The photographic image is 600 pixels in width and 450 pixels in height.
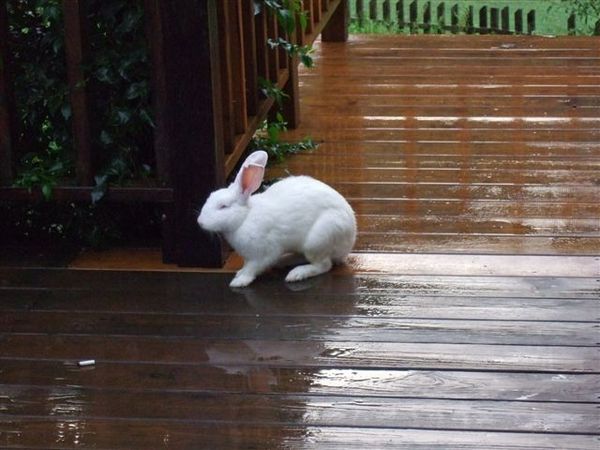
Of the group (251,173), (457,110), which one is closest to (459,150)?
(457,110)

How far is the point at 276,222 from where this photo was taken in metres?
3.96

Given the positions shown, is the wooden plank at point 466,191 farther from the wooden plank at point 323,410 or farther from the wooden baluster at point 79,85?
the wooden plank at point 323,410

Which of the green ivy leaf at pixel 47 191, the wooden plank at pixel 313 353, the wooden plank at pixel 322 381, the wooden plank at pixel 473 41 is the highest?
the wooden plank at pixel 473 41

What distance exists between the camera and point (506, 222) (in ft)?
14.7

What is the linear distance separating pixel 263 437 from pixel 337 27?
5.08 m

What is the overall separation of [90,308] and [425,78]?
3388mm

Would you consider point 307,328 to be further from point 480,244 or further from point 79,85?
point 79,85

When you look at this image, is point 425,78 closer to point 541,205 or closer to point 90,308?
point 541,205

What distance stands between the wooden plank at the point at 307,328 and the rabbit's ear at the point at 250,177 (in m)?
0.43

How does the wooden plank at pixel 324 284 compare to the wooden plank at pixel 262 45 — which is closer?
the wooden plank at pixel 324 284

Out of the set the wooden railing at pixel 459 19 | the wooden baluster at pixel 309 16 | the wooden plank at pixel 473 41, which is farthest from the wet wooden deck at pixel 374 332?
the wooden railing at pixel 459 19

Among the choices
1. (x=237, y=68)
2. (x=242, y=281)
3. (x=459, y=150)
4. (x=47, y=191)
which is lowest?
(x=242, y=281)

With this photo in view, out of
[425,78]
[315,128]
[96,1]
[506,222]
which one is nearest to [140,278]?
[96,1]

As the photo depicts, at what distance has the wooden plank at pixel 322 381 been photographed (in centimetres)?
320
